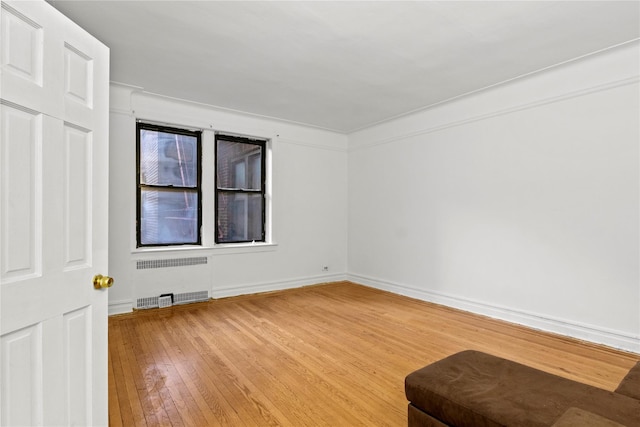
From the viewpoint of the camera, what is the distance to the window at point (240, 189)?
5.05 metres

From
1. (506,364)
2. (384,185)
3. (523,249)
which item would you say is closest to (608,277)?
(523,249)

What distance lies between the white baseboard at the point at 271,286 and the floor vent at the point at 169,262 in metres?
0.46

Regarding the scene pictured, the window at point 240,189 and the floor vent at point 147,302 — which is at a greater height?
the window at point 240,189

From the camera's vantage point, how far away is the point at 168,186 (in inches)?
179

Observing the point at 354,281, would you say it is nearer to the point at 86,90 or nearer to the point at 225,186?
the point at 225,186

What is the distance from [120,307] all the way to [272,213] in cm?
240

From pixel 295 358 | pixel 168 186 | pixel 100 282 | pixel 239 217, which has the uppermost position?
pixel 168 186

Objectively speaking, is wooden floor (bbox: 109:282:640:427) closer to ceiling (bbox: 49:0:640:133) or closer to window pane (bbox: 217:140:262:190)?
window pane (bbox: 217:140:262:190)

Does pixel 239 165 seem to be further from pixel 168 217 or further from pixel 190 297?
pixel 190 297

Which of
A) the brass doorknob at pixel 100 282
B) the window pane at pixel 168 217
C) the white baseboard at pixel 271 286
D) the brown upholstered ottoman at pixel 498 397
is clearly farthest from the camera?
the white baseboard at pixel 271 286

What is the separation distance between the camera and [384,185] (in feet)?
17.9

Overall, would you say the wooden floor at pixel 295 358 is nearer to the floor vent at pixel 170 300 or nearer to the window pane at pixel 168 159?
the floor vent at pixel 170 300

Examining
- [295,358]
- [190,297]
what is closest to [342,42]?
[295,358]

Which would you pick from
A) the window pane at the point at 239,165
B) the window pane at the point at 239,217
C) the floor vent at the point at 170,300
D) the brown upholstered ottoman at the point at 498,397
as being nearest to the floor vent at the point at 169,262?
the floor vent at the point at 170,300
